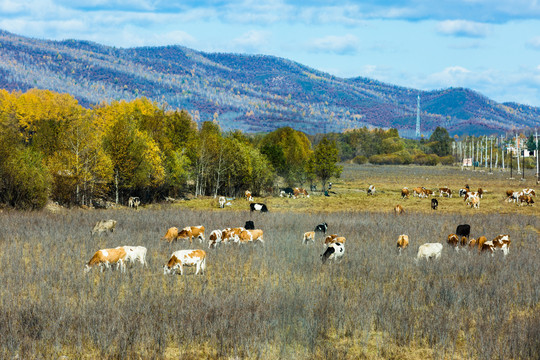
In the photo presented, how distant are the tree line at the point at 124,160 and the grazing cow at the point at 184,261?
75.4 feet

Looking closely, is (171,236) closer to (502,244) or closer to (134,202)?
(502,244)

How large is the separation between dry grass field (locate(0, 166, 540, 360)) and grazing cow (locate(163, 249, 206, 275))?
0.39 m

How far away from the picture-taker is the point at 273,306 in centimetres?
1155

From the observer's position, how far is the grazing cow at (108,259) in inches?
602

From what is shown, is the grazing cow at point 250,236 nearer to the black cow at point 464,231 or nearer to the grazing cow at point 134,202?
the black cow at point 464,231

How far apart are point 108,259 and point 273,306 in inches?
278

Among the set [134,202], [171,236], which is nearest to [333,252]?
[171,236]

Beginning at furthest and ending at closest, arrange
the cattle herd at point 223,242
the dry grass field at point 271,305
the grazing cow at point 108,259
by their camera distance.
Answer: the cattle herd at point 223,242 < the grazing cow at point 108,259 < the dry grass field at point 271,305

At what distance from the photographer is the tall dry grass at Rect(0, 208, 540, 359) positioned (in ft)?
30.8

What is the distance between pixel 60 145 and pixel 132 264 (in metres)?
33.0

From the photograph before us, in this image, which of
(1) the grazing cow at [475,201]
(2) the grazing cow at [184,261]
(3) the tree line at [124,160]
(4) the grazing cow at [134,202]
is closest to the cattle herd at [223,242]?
(2) the grazing cow at [184,261]

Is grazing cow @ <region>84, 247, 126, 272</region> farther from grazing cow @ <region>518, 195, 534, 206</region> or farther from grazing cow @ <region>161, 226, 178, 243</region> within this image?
grazing cow @ <region>518, 195, 534, 206</region>

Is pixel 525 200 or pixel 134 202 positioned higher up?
pixel 525 200

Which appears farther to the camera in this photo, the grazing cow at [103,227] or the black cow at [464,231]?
the black cow at [464,231]
